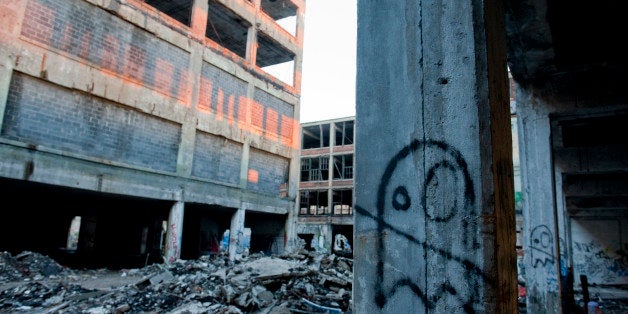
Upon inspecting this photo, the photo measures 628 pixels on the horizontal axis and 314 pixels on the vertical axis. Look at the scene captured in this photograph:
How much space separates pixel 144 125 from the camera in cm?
1398

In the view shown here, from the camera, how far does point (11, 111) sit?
1072 cm

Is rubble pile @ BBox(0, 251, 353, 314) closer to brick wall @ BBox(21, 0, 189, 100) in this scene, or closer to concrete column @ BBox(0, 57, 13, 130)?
concrete column @ BBox(0, 57, 13, 130)

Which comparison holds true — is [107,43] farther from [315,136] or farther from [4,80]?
[315,136]

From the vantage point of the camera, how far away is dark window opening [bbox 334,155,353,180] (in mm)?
32562

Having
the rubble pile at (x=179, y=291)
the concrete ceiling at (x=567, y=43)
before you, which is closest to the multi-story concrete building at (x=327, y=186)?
the rubble pile at (x=179, y=291)

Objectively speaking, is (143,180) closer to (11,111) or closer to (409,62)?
(11,111)

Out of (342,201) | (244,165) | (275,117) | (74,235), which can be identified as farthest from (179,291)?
(74,235)

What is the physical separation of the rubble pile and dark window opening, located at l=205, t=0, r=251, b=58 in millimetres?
12344

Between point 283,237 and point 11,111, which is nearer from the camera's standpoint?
point 11,111

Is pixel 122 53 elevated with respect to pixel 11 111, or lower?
elevated

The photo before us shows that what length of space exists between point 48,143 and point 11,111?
1229 millimetres

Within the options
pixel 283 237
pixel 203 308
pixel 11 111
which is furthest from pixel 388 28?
pixel 283 237

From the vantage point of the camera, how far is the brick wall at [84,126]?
35.9 ft

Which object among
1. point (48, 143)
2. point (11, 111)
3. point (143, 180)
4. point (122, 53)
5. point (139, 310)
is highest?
point (122, 53)
